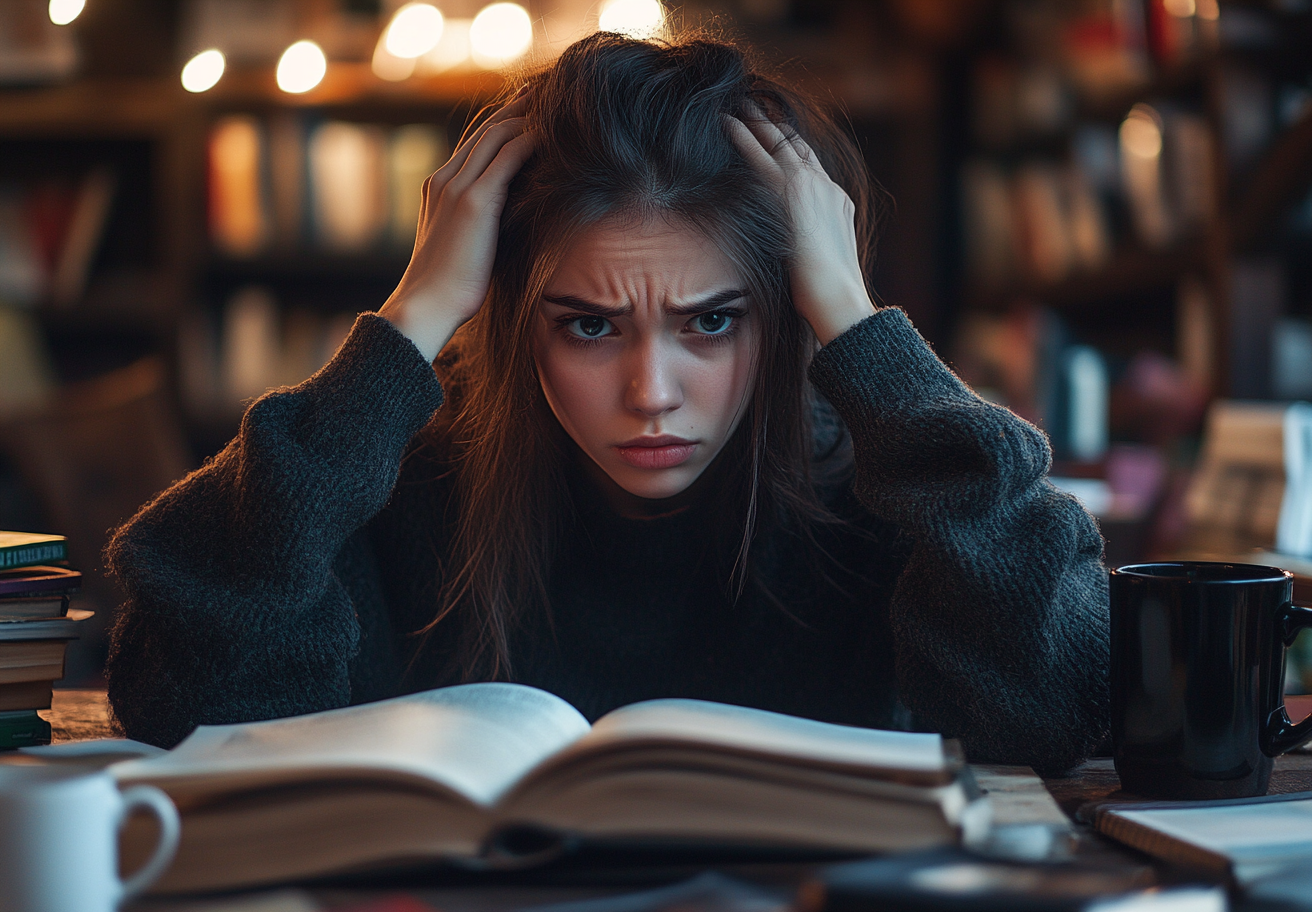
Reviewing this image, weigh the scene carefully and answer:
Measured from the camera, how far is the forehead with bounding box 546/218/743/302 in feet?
2.99

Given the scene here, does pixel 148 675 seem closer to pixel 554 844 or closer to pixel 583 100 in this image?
pixel 554 844

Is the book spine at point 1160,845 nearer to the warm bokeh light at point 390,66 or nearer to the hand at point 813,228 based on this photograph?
the hand at point 813,228

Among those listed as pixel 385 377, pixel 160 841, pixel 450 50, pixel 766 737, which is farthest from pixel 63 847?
pixel 450 50

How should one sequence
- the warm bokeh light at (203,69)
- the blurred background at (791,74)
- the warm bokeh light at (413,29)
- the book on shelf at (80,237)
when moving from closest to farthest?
the warm bokeh light at (203,69) < the blurred background at (791,74) < the warm bokeh light at (413,29) < the book on shelf at (80,237)

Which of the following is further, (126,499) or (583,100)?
(126,499)

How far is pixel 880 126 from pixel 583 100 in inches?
117

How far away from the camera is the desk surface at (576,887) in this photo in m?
0.49

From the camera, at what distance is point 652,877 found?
516 millimetres

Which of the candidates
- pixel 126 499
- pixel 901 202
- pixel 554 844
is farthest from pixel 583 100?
pixel 901 202

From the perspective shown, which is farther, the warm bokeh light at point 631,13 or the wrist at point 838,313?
the warm bokeh light at point 631,13

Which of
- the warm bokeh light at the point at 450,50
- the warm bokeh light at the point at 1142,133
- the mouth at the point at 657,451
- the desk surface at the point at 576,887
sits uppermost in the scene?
the warm bokeh light at the point at 450,50

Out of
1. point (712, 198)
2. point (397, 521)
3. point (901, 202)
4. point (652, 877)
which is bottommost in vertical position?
point (652, 877)

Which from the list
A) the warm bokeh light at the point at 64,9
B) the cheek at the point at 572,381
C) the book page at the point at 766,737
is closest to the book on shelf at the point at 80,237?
the warm bokeh light at the point at 64,9

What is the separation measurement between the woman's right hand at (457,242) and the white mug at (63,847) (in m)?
0.53
